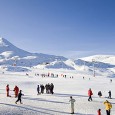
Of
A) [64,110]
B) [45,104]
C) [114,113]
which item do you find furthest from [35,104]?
[114,113]

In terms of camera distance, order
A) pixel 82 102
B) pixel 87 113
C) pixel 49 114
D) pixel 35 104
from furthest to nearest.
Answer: pixel 82 102 → pixel 35 104 → pixel 87 113 → pixel 49 114

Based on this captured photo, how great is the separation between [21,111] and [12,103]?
384 cm

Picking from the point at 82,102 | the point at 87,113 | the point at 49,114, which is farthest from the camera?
the point at 82,102

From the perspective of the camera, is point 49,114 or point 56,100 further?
point 56,100

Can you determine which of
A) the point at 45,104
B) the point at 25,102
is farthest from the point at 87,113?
the point at 25,102

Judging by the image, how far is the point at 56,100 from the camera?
37.0m

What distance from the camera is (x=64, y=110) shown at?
3114 cm

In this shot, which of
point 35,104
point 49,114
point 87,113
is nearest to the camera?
point 49,114

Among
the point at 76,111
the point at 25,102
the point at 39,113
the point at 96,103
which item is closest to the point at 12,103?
the point at 25,102

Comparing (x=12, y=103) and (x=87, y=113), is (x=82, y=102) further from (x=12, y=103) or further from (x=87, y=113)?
(x=12, y=103)

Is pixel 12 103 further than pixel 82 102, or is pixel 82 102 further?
pixel 82 102

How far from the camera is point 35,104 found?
3306cm

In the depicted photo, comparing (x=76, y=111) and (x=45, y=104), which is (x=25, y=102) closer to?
(x=45, y=104)

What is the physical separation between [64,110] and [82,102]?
573 cm
